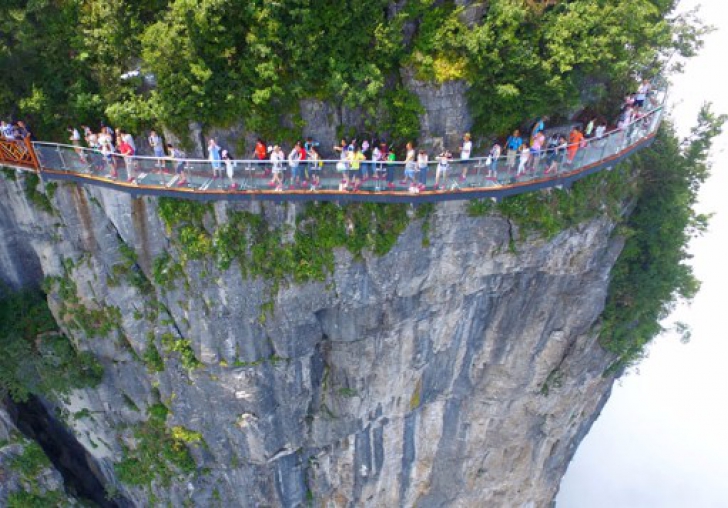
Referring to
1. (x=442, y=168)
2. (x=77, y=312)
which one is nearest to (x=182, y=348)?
(x=77, y=312)

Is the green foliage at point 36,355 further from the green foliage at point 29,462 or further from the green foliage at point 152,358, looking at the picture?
the green foliage at point 152,358

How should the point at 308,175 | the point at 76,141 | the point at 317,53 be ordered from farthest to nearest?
the point at 76,141, the point at 308,175, the point at 317,53

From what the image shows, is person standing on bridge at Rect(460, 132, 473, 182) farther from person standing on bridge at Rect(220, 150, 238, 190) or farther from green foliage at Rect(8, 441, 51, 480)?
green foliage at Rect(8, 441, 51, 480)

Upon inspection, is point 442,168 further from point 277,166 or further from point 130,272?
point 130,272

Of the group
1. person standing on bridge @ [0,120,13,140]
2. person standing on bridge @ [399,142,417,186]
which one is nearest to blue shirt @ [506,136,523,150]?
person standing on bridge @ [399,142,417,186]

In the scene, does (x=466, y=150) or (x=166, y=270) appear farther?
(x=166, y=270)

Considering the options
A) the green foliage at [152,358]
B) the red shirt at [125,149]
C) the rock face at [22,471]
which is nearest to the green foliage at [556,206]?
the red shirt at [125,149]

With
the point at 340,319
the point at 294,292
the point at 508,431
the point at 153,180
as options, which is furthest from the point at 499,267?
the point at 153,180
